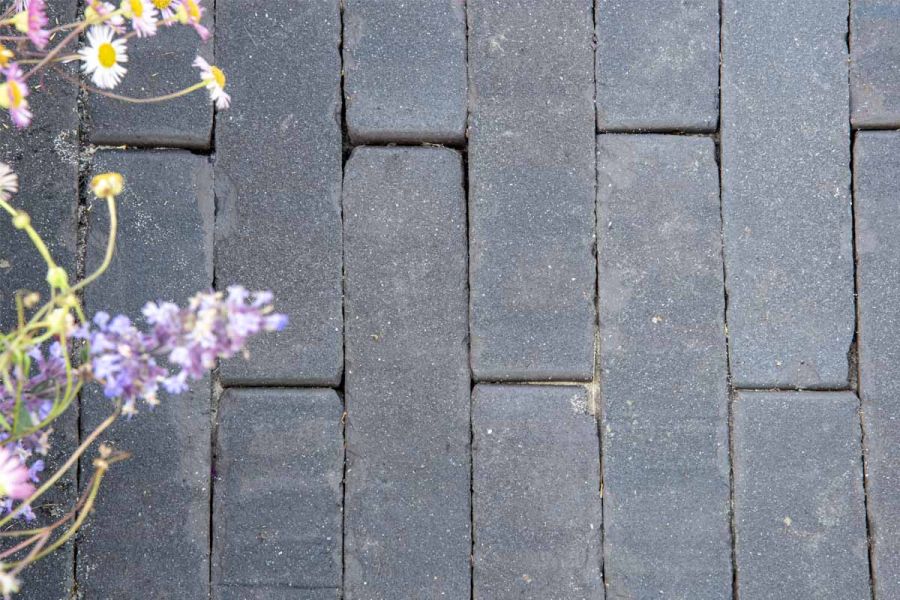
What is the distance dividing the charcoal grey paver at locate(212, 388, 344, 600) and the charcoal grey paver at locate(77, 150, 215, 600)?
0.16 ft

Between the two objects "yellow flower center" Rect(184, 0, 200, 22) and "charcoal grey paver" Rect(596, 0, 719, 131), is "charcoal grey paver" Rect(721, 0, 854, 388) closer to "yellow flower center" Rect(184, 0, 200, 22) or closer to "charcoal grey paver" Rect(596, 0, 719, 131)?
"charcoal grey paver" Rect(596, 0, 719, 131)

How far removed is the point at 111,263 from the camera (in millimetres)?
1990

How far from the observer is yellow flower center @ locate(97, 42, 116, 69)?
1626mm

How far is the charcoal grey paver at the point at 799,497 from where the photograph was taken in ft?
6.38

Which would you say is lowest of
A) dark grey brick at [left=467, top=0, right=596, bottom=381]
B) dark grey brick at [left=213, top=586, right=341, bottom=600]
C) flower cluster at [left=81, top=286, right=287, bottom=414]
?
dark grey brick at [left=213, top=586, right=341, bottom=600]

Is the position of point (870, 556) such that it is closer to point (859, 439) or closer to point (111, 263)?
point (859, 439)

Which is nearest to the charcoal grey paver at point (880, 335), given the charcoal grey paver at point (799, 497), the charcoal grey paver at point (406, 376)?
the charcoal grey paver at point (799, 497)

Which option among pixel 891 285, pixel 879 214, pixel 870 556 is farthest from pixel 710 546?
pixel 879 214

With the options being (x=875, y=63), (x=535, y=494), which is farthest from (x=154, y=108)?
(x=875, y=63)

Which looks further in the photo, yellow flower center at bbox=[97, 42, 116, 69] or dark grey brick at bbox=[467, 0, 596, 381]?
dark grey brick at bbox=[467, 0, 596, 381]

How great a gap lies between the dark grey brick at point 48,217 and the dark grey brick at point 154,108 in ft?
0.24

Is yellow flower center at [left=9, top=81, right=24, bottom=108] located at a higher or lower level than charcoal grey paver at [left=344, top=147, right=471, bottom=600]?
higher

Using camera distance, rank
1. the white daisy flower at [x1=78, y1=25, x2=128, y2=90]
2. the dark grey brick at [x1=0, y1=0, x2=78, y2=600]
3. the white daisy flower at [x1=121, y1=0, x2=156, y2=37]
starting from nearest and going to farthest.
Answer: the white daisy flower at [x1=121, y1=0, x2=156, y2=37]
the white daisy flower at [x1=78, y1=25, x2=128, y2=90]
the dark grey brick at [x1=0, y1=0, x2=78, y2=600]

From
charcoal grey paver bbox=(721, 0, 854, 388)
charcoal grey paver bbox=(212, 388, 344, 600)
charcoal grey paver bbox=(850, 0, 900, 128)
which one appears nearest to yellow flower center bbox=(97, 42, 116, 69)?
charcoal grey paver bbox=(212, 388, 344, 600)
